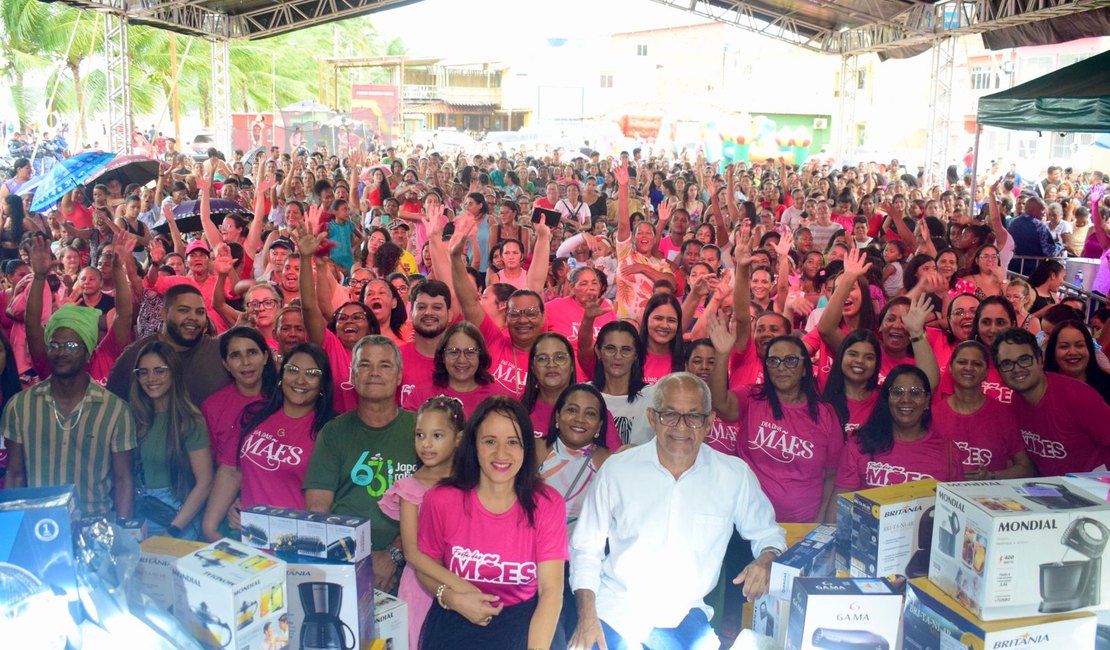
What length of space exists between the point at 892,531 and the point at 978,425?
1.22 m

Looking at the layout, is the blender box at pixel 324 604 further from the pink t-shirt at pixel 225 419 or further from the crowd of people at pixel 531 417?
the pink t-shirt at pixel 225 419

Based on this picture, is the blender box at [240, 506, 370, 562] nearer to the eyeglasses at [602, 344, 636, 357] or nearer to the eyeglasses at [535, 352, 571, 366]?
the eyeglasses at [535, 352, 571, 366]

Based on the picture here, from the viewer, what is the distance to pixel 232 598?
268cm

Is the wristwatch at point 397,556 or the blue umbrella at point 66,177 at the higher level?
the blue umbrella at point 66,177

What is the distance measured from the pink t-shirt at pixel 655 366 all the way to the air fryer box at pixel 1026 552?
Result: 2075mm

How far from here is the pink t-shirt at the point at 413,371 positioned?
4.69 metres

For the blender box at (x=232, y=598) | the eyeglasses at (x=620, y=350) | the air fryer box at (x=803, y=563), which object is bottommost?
the air fryer box at (x=803, y=563)

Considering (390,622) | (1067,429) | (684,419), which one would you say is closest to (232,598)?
(390,622)

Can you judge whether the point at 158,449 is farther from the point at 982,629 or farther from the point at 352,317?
the point at 982,629

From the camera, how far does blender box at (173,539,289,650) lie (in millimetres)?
2713

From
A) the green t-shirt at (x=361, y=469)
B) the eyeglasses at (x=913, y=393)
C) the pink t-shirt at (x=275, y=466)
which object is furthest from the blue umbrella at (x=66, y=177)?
the eyeglasses at (x=913, y=393)

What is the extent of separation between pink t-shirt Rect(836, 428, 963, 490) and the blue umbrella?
763 cm

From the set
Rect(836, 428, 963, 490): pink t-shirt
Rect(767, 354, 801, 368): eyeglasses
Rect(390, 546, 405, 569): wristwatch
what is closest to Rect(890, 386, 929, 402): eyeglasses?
Rect(836, 428, 963, 490): pink t-shirt

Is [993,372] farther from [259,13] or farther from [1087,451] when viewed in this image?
[259,13]
